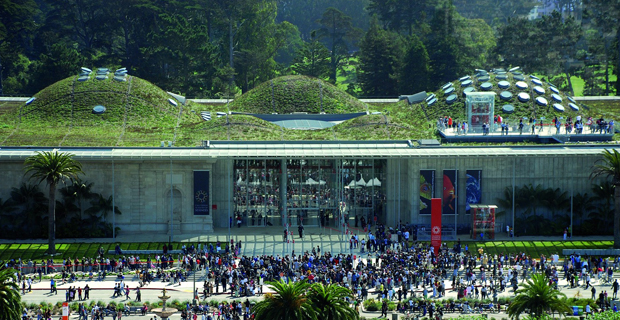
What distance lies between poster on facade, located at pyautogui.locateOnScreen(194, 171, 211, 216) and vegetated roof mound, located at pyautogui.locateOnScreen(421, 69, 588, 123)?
93.2 feet

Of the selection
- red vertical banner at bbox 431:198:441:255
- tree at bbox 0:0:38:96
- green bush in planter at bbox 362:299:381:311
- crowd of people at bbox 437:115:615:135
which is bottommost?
green bush in planter at bbox 362:299:381:311

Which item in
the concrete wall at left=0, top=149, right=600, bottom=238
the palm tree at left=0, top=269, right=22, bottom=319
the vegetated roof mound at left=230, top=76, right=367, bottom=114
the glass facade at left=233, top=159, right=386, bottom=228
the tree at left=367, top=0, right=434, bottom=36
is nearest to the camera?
the palm tree at left=0, top=269, right=22, bottom=319

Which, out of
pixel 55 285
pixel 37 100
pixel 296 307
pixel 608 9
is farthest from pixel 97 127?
pixel 608 9

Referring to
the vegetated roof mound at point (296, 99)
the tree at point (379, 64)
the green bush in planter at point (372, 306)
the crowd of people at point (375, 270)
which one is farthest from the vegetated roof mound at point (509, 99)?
the green bush in planter at point (372, 306)

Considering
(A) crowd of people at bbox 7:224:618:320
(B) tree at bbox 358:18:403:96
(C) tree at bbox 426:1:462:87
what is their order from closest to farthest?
(A) crowd of people at bbox 7:224:618:320 → (C) tree at bbox 426:1:462:87 → (B) tree at bbox 358:18:403:96

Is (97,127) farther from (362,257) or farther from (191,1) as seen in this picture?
(191,1)

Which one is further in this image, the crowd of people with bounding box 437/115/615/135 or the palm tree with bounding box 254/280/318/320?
the crowd of people with bounding box 437/115/615/135

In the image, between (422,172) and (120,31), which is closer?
(422,172)

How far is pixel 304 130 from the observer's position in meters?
98.0

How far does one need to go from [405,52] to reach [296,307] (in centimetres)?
9090

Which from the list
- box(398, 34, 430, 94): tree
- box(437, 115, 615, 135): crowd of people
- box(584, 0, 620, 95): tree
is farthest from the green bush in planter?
box(584, 0, 620, 95): tree

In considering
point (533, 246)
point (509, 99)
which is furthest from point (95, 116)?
point (533, 246)

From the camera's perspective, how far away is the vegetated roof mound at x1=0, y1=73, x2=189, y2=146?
9306 centimetres

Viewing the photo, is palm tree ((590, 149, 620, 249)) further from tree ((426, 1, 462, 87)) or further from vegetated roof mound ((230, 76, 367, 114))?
tree ((426, 1, 462, 87))
